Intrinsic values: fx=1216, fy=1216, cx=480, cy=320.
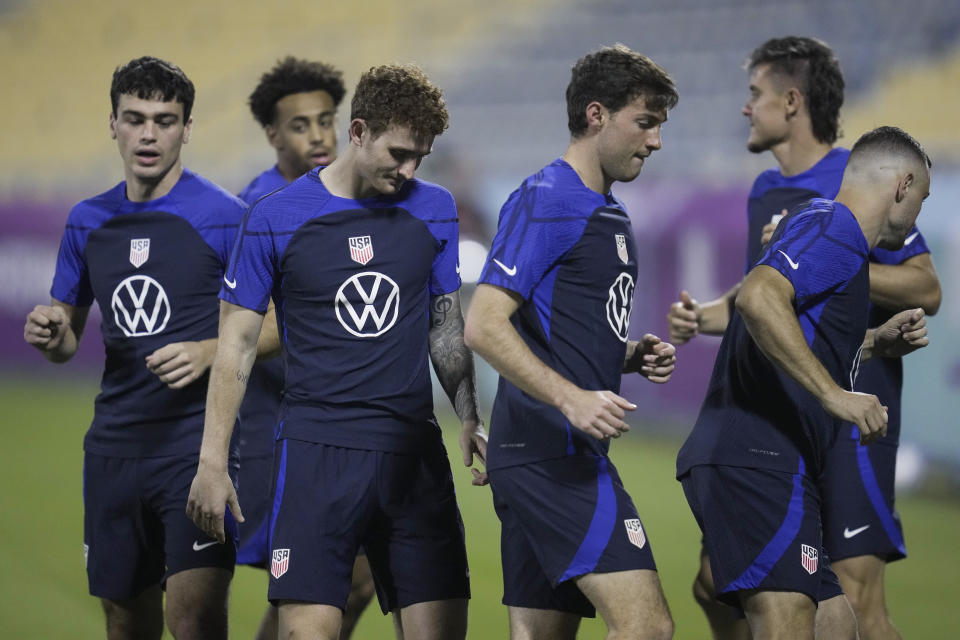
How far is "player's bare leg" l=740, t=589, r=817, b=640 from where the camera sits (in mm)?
3627

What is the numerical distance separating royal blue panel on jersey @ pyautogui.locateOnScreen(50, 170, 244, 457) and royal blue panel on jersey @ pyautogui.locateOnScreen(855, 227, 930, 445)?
8.02 ft

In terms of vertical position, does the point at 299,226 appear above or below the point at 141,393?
above

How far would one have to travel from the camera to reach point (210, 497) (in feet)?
12.0

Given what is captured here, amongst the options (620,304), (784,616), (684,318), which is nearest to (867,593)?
(784,616)

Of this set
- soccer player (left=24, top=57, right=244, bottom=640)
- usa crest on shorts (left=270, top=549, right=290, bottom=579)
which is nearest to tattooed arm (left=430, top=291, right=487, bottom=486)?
usa crest on shorts (left=270, top=549, right=290, bottom=579)

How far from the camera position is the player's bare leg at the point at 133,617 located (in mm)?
4422

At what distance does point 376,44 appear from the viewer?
17.4 metres

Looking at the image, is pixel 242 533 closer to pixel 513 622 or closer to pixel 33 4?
pixel 513 622

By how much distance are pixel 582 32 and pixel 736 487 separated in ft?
41.4

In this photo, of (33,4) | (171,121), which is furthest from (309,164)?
(33,4)

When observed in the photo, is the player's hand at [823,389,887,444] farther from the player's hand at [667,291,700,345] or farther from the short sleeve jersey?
the short sleeve jersey

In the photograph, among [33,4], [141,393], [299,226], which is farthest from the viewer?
[33,4]

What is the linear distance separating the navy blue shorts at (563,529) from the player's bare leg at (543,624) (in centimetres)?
2

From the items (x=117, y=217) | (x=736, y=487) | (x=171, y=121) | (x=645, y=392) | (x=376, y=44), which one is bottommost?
(x=645, y=392)
